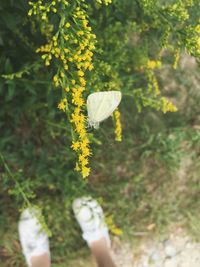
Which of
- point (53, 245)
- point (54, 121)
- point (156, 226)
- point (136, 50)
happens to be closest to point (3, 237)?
point (53, 245)

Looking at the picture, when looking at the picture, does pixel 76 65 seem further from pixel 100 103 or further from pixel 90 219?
pixel 90 219

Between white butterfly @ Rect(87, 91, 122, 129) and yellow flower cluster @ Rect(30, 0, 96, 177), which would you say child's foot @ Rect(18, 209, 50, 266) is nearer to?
yellow flower cluster @ Rect(30, 0, 96, 177)

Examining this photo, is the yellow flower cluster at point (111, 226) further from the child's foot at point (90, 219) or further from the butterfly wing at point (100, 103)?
the butterfly wing at point (100, 103)

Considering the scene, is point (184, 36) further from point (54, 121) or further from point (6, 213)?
point (6, 213)

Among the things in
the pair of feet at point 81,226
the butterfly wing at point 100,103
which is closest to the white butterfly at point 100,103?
the butterfly wing at point 100,103

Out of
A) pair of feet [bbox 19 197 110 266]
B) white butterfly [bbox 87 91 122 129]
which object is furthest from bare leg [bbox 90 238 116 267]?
white butterfly [bbox 87 91 122 129]

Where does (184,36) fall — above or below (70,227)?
above

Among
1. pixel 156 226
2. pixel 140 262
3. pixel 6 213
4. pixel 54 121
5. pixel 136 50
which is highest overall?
pixel 136 50

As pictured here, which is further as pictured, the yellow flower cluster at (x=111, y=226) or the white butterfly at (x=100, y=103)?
the yellow flower cluster at (x=111, y=226)
